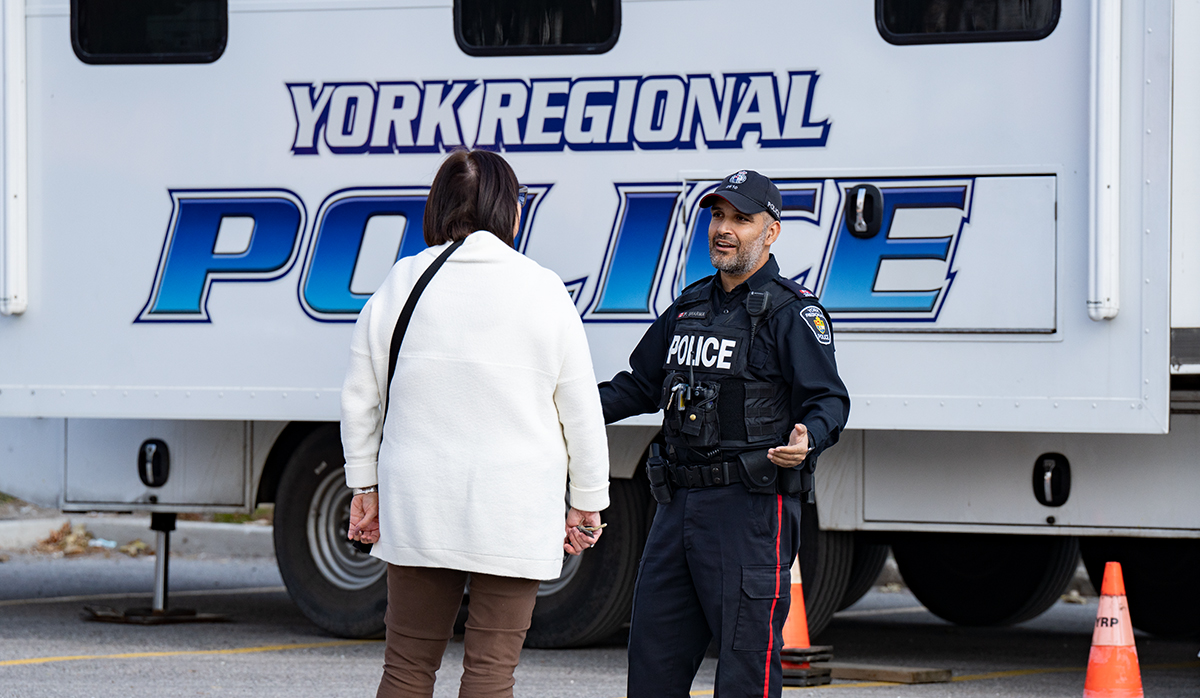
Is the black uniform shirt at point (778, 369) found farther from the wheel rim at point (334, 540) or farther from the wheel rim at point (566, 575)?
the wheel rim at point (334, 540)

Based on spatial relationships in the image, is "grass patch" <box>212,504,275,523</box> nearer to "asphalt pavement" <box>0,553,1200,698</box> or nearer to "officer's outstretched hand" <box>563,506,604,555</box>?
"asphalt pavement" <box>0,553,1200,698</box>

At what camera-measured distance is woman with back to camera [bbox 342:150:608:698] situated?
3.41 meters

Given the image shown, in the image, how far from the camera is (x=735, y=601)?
13.1ft

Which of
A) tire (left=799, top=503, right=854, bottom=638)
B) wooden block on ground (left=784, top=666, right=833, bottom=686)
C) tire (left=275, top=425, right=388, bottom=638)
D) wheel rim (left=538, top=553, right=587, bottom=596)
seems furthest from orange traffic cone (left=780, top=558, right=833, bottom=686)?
tire (left=275, top=425, right=388, bottom=638)

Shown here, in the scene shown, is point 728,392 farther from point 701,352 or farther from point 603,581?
point 603,581

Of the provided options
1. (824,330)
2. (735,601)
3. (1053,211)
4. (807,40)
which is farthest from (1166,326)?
(735,601)

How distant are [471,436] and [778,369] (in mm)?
1024

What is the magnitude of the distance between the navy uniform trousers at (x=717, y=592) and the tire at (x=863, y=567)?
3088mm

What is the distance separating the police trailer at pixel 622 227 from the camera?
586cm

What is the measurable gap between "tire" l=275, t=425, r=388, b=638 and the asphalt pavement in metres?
0.14

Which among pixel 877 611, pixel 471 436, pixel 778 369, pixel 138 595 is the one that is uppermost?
pixel 778 369

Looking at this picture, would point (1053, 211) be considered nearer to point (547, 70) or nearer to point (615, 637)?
point (547, 70)

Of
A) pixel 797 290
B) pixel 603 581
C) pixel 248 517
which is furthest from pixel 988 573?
pixel 248 517

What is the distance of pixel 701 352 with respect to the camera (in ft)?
13.7
